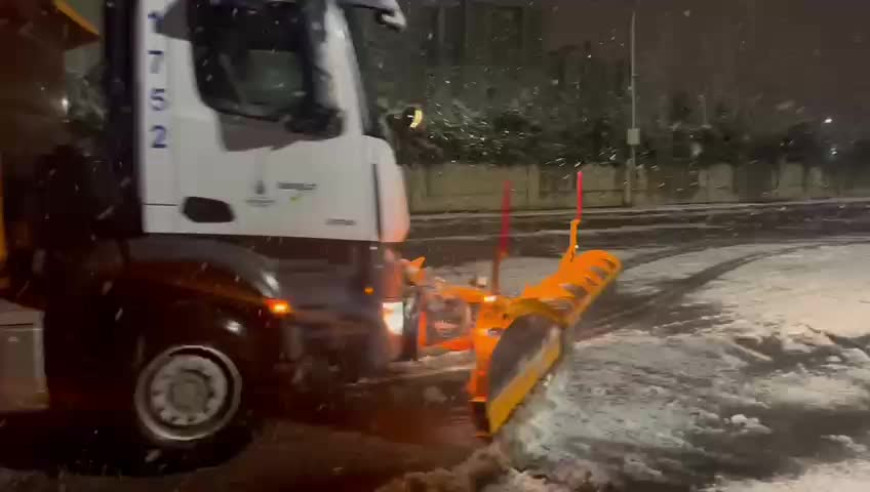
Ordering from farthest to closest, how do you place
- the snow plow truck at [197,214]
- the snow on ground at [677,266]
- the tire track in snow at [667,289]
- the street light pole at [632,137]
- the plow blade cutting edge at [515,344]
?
the street light pole at [632,137] → the snow on ground at [677,266] → the tire track in snow at [667,289] → the plow blade cutting edge at [515,344] → the snow plow truck at [197,214]

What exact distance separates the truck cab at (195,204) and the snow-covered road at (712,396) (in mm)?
1715

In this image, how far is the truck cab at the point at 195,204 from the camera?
4848mm

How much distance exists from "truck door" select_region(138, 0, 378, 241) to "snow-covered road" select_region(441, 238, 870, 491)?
1.97 metres

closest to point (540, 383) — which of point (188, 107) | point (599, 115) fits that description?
point (188, 107)

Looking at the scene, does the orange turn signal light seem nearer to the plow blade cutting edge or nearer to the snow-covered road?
the plow blade cutting edge

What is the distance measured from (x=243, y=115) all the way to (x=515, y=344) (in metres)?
2.17

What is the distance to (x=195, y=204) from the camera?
497 cm

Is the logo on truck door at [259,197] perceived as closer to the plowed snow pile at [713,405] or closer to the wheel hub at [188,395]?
the wheel hub at [188,395]

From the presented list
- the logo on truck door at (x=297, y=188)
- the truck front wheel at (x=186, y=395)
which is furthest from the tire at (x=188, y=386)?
the logo on truck door at (x=297, y=188)

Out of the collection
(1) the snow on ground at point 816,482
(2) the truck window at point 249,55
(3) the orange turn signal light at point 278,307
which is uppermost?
(2) the truck window at point 249,55

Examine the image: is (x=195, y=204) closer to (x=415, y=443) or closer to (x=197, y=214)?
(x=197, y=214)

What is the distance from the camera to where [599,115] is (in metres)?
34.6

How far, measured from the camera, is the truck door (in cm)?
488

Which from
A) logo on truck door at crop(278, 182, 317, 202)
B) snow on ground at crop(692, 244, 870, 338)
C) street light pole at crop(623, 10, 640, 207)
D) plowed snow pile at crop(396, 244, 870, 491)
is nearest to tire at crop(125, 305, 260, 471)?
logo on truck door at crop(278, 182, 317, 202)
